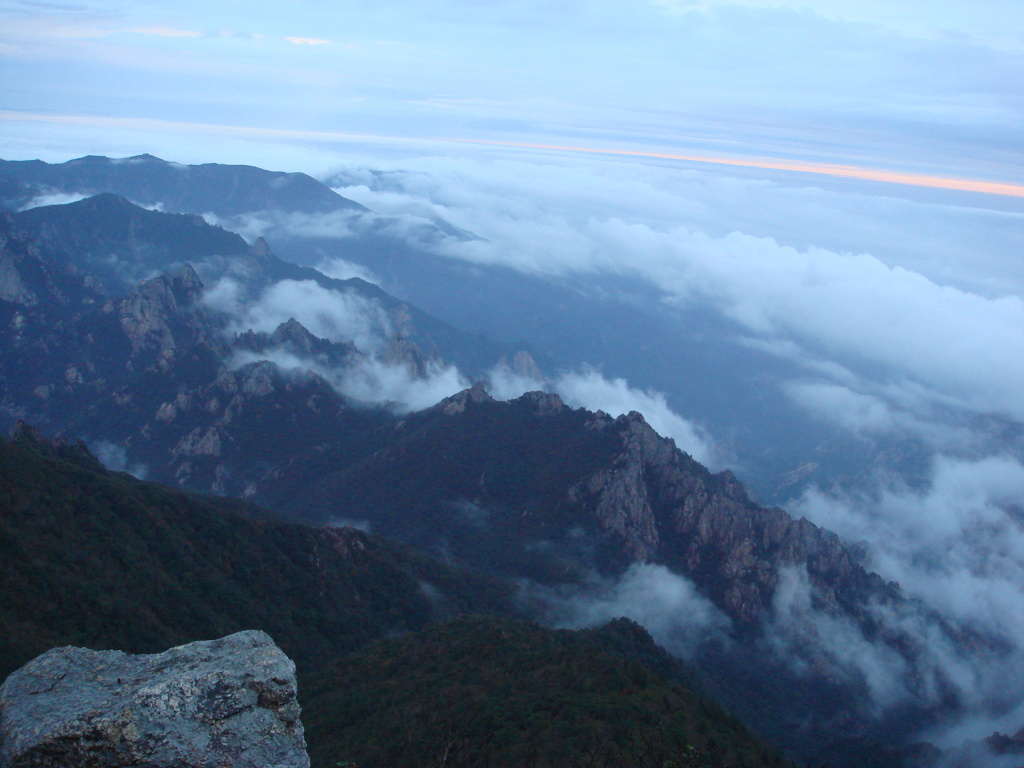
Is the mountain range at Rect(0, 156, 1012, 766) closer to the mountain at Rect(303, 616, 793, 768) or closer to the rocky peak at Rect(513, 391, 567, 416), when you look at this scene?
the rocky peak at Rect(513, 391, 567, 416)

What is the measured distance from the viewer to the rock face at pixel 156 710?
39.2ft

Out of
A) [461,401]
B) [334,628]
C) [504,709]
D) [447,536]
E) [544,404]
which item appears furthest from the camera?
[461,401]

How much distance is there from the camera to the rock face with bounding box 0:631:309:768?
471 inches

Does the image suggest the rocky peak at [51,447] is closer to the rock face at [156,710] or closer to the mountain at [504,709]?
the mountain at [504,709]

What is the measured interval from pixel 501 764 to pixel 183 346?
630ft

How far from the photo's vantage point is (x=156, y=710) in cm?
1254

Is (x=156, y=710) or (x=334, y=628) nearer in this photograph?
(x=156, y=710)

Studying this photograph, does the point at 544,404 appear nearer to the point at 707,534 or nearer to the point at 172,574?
the point at 707,534

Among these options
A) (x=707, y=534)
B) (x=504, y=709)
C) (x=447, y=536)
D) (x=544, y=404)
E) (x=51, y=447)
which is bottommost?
(x=447, y=536)

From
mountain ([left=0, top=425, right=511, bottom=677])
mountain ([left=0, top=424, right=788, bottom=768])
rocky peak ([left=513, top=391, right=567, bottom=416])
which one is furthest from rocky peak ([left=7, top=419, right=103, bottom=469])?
rocky peak ([left=513, top=391, right=567, bottom=416])

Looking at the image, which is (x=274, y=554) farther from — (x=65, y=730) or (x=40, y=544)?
(x=65, y=730)

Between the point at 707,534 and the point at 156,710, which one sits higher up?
the point at 156,710

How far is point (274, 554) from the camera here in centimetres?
7938

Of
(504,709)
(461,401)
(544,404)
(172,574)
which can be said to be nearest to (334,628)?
(172,574)
